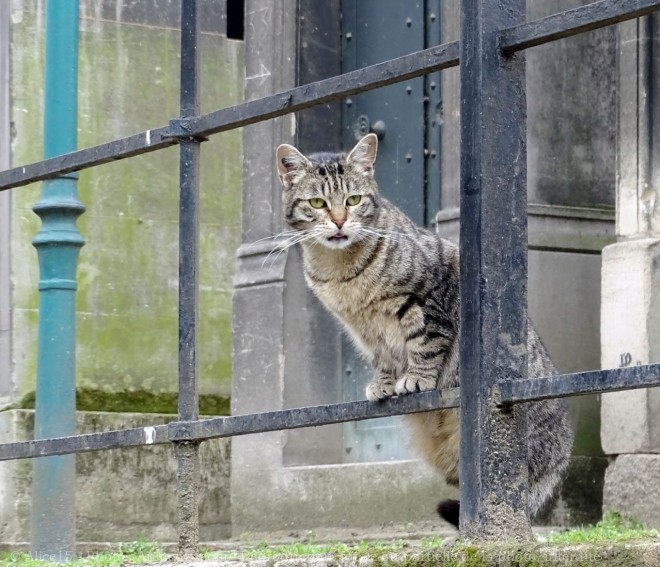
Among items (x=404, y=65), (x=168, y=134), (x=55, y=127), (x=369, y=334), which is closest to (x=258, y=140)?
(x=55, y=127)

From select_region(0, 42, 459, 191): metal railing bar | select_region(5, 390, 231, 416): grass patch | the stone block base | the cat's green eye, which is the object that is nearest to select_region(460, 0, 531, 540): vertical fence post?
select_region(0, 42, 459, 191): metal railing bar

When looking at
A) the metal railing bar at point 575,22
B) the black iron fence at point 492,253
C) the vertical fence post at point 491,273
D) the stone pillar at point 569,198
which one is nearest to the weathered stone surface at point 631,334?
the stone pillar at point 569,198

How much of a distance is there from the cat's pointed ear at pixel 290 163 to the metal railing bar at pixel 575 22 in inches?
93.2

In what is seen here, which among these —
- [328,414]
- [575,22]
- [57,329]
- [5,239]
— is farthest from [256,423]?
[5,239]

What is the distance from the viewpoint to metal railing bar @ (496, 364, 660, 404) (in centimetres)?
261

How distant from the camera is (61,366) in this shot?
620 cm

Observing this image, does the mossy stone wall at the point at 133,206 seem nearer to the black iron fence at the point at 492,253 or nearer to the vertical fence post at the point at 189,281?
the vertical fence post at the point at 189,281

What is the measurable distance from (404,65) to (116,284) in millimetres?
6668

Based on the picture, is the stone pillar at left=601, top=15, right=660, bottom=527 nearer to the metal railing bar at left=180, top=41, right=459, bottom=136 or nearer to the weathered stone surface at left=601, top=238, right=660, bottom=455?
the weathered stone surface at left=601, top=238, right=660, bottom=455

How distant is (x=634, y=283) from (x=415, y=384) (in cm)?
203

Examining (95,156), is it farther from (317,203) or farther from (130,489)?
(130,489)

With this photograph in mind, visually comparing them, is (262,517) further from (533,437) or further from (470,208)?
(470,208)

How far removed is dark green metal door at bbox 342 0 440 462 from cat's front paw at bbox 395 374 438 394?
2916 millimetres

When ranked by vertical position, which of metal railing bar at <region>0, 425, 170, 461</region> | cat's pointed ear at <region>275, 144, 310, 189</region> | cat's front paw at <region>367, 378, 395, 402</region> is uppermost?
cat's pointed ear at <region>275, 144, 310, 189</region>
